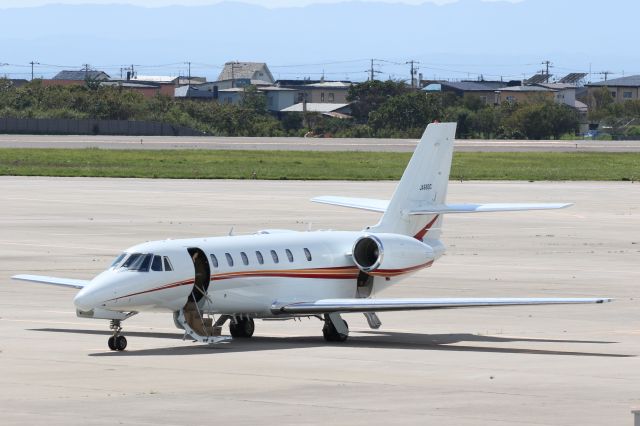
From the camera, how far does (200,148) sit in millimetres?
125812

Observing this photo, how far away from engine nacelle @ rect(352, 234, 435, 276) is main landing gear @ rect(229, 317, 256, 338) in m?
2.76

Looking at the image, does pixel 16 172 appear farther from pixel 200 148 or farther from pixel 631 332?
pixel 631 332

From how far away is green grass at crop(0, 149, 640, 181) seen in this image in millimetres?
92438

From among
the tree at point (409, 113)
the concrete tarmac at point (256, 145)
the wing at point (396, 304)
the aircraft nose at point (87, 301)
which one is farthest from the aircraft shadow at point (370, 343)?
the tree at point (409, 113)

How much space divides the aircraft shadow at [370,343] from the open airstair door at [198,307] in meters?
0.22

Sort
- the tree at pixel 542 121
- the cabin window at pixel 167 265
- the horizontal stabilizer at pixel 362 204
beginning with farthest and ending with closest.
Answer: the tree at pixel 542 121, the horizontal stabilizer at pixel 362 204, the cabin window at pixel 167 265

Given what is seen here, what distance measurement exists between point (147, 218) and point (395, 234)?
30.1 meters

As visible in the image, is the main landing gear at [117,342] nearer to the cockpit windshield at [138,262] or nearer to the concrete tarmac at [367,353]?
the concrete tarmac at [367,353]

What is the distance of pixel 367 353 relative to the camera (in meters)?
27.3

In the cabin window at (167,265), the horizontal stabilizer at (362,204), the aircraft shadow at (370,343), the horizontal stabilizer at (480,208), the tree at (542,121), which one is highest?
the horizontal stabilizer at (480,208)

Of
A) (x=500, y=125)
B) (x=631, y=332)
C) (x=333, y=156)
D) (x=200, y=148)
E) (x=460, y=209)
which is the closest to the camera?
(x=631, y=332)

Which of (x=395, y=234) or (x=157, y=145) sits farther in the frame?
(x=157, y=145)

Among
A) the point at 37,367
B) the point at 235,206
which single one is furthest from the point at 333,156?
the point at 37,367

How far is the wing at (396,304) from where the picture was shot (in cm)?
2791
